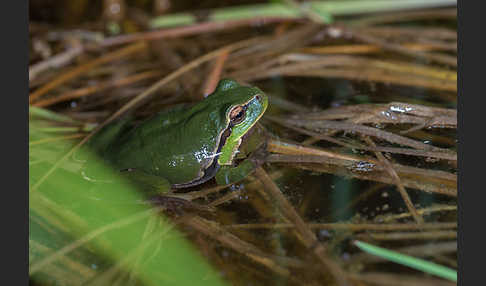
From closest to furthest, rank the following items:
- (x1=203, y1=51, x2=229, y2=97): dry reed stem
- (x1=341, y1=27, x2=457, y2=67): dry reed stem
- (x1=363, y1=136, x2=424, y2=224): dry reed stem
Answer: (x1=363, y1=136, x2=424, y2=224): dry reed stem
(x1=203, y1=51, x2=229, y2=97): dry reed stem
(x1=341, y1=27, x2=457, y2=67): dry reed stem

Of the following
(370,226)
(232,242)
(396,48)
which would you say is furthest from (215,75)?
(370,226)

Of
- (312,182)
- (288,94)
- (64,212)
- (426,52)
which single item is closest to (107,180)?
(64,212)

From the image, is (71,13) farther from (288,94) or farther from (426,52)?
(426,52)

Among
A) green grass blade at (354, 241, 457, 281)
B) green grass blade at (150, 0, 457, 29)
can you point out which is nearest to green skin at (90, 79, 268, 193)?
green grass blade at (354, 241, 457, 281)

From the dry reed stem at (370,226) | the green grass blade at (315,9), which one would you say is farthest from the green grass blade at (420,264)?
the green grass blade at (315,9)

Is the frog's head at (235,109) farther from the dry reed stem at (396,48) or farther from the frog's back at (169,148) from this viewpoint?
the dry reed stem at (396,48)

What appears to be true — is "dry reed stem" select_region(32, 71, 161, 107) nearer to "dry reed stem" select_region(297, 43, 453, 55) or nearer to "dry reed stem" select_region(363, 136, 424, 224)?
"dry reed stem" select_region(297, 43, 453, 55)

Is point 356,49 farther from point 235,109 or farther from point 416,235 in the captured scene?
point 416,235

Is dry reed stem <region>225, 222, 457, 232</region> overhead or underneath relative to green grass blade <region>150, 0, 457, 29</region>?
underneath
